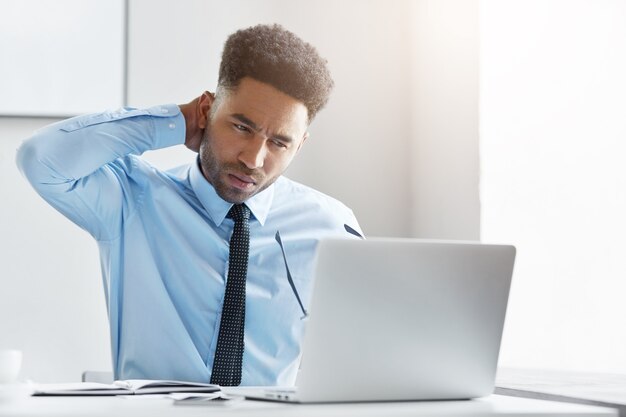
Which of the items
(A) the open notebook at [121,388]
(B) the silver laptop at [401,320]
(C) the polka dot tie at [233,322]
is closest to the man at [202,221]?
(C) the polka dot tie at [233,322]

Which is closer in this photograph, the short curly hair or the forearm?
the forearm

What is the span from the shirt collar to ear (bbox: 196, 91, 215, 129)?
92 millimetres

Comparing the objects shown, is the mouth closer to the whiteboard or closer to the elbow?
the elbow

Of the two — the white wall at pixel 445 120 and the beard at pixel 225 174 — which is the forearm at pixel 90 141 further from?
the white wall at pixel 445 120

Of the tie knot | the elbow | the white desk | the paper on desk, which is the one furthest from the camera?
the tie knot

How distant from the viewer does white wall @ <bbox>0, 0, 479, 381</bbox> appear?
260cm

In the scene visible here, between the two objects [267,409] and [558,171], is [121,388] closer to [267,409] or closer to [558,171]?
[267,409]

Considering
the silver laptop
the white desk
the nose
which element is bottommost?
the white desk

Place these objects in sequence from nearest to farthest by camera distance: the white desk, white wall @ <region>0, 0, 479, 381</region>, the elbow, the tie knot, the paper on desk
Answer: the white desk < the paper on desk < the elbow < the tie knot < white wall @ <region>0, 0, 479, 381</region>

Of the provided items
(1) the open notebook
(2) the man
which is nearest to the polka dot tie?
(2) the man

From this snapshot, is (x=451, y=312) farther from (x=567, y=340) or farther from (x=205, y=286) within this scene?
(x=567, y=340)

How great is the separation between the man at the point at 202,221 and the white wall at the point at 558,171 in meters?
0.84

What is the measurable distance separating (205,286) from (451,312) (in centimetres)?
86

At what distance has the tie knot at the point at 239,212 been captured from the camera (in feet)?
6.32
